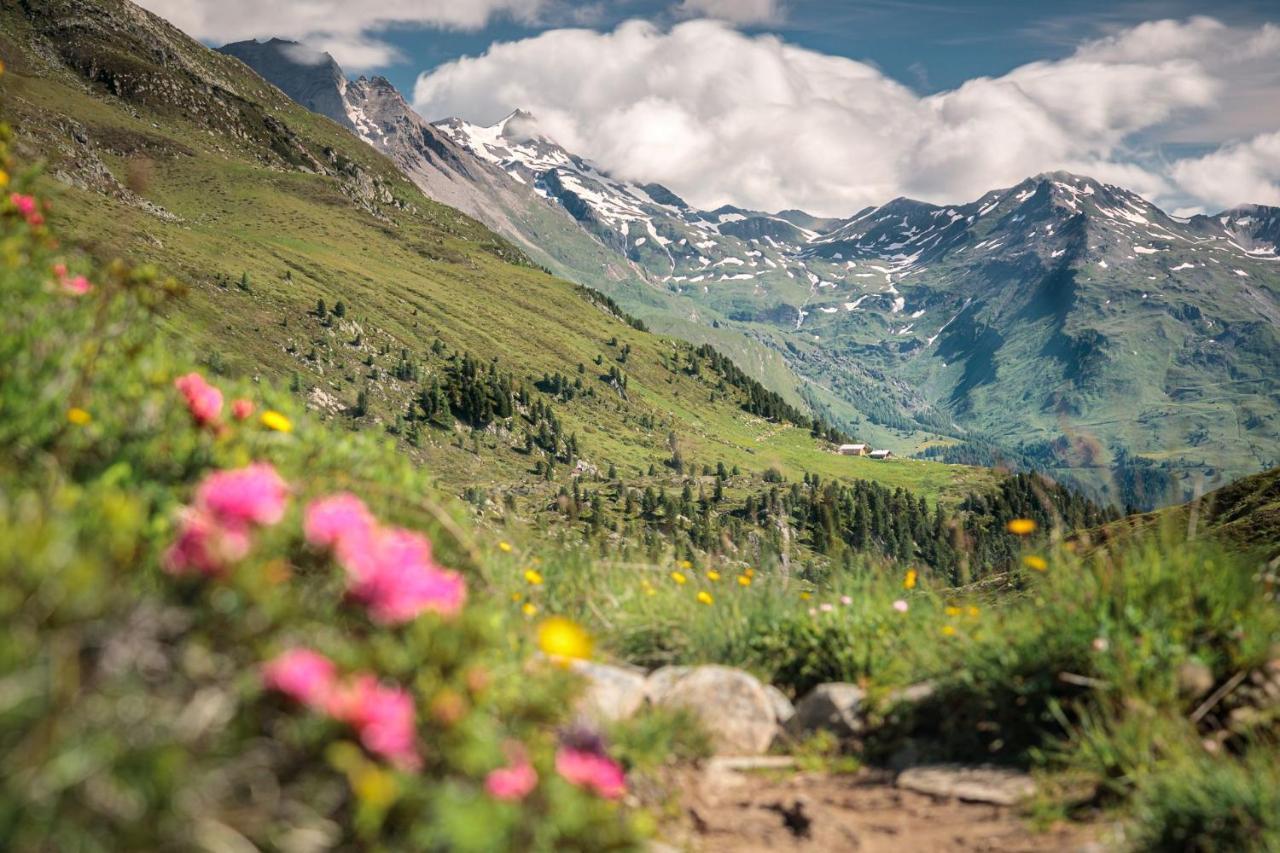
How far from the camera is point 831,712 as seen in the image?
7.82m

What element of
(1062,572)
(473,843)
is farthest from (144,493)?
(1062,572)

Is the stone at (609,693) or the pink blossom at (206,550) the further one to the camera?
the stone at (609,693)

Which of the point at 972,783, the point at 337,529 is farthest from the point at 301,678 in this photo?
the point at 972,783

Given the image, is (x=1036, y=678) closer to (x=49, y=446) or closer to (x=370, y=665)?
(x=370, y=665)

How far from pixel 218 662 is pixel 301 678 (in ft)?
1.68

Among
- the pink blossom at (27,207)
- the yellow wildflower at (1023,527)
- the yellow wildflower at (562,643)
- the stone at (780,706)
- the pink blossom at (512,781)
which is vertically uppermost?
the pink blossom at (27,207)

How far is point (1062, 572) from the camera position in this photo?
25.1ft

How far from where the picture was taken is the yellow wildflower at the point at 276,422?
624 cm

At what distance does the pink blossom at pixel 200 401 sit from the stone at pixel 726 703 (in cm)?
444

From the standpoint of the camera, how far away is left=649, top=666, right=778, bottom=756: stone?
24.9ft

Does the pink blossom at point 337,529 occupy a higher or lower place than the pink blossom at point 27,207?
lower

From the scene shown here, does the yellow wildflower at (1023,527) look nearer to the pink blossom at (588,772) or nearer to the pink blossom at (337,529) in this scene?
the pink blossom at (588,772)

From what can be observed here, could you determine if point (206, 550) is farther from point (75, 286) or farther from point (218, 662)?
point (75, 286)

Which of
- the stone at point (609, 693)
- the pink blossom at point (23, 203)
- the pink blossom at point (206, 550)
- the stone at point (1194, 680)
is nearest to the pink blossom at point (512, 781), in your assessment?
the pink blossom at point (206, 550)
